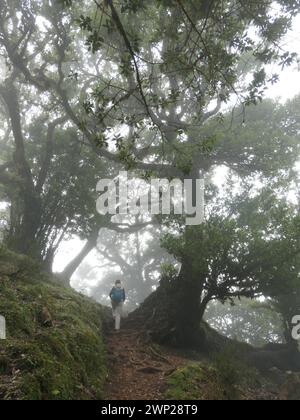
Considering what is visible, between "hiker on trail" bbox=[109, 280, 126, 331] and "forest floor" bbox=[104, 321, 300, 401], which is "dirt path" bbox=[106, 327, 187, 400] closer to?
"forest floor" bbox=[104, 321, 300, 401]

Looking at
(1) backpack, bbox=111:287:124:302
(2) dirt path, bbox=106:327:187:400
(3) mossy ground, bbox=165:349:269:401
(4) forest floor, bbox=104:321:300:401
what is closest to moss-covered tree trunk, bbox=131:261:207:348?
(4) forest floor, bbox=104:321:300:401

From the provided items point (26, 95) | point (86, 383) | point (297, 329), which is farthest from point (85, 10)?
point (297, 329)

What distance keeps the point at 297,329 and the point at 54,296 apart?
12307 millimetres

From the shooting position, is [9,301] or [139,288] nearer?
[9,301]

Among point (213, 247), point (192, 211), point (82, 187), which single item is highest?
point (82, 187)

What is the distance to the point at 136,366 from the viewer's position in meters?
9.77

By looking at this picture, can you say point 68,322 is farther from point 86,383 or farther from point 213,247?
point 213,247

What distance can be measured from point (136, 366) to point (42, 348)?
12.8 ft

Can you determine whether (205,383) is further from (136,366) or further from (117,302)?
(117,302)

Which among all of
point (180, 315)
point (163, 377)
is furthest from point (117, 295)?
point (163, 377)

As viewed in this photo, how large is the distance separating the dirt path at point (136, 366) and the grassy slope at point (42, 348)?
1.54 ft

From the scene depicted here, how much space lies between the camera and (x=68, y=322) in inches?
341

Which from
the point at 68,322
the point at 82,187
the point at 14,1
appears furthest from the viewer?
the point at 82,187

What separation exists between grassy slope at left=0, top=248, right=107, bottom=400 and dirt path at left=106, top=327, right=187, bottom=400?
1.54ft
